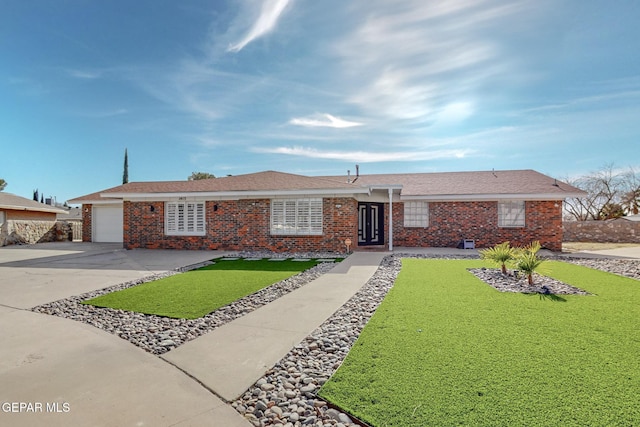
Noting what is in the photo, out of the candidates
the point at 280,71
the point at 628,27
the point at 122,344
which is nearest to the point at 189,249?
the point at 280,71

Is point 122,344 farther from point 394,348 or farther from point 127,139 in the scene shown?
point 127,139

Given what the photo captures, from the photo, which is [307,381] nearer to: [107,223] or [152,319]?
[152,319]

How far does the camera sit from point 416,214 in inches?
660

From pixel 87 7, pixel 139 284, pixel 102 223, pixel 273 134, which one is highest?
pixel 87 7

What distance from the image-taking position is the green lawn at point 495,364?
2564 millimetres

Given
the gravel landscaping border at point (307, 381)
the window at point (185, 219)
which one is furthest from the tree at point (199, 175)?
the gravel landscaping border at point (307, 381)

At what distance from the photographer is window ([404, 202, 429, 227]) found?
16.6m

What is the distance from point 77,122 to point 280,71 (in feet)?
38.8

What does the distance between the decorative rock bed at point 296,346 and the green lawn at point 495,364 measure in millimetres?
198

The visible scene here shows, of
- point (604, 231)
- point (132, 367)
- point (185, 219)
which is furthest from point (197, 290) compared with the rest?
point (604, 231)

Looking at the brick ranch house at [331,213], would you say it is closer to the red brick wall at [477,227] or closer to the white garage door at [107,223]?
the red brick wall at [477,227]

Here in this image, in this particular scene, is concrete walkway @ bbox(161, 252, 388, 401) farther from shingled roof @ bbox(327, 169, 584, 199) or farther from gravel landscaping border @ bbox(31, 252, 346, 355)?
shingled roof @ bbox(327, 169, 584, 199)

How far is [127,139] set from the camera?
66.5 feet

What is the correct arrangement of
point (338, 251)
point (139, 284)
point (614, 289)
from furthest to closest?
point (338, 251) < point (139, 284) < point (614, 289)
